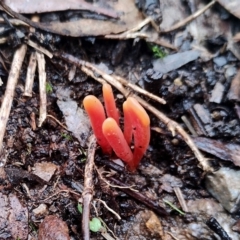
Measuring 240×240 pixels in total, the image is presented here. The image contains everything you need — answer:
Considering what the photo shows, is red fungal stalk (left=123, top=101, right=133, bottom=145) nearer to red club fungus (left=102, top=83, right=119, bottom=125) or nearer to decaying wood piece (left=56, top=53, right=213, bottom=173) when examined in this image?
red club fungus (left=102, top=83, right=119, bottom=125)

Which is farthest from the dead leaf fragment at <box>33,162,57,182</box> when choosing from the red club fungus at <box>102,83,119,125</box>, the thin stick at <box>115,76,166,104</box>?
the thin stick at <box>115,76,166,104</box>

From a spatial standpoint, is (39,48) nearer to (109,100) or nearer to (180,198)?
(109,100)

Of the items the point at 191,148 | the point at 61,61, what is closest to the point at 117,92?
the point at 61,61

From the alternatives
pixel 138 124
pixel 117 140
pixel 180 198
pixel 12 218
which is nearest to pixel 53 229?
pixel 12 218

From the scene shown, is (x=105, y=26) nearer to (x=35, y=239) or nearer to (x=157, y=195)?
(x=157, y=195)

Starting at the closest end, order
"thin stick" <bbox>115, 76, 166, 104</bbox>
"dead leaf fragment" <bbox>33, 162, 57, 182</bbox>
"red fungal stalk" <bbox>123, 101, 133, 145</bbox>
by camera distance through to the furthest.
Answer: "red fungal stalk" <bbox>123, 101, 133, 145</bbox>, "dead leaf fragment" <bbox>33, 162, 57, 182</bbox>, "thin stick" <bbox>115, 76, 166, 104</bbox>

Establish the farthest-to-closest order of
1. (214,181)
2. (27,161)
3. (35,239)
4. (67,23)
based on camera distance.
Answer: (67,23), (214,181), (27,161), (35,239)
